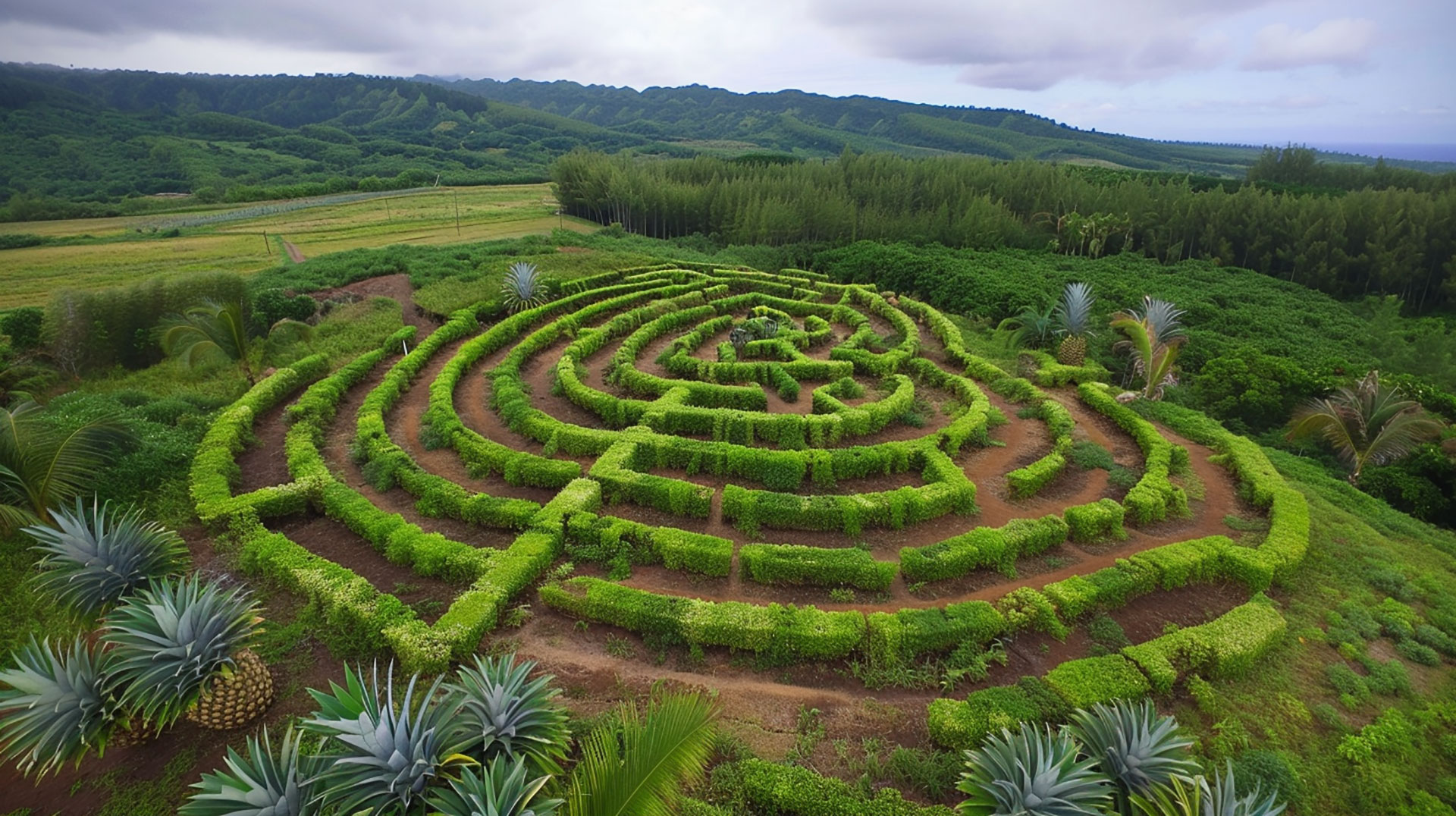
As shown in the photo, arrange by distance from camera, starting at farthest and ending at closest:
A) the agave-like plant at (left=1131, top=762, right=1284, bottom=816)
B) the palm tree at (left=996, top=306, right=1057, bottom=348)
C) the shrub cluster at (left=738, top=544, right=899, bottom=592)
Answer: the palm tree at (left=996, top=306, right=1057, bottom=348) → the shrub cluster at (left=738, top=544, right=899, bottom=592) → the agave-like plant at (left=1131, top=762, right=1284, bottom=816)

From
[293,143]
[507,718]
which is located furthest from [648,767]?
[293,143]

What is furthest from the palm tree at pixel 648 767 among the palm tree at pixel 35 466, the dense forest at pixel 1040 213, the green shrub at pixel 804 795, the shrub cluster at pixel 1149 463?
the dense forest at pixel 1040 213

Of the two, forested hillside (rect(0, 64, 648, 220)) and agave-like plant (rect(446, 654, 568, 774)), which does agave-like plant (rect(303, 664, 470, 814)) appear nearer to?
agave-like plant (rect(446, 654, 568, 774))

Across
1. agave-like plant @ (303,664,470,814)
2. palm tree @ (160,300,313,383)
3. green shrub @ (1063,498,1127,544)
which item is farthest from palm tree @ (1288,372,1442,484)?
palm tree @ (160,300,313,383)

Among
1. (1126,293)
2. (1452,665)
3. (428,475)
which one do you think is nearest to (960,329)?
(1126,293)

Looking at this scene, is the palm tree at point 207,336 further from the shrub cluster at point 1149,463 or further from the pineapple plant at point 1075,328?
the pineapple plant at point 1075,328
